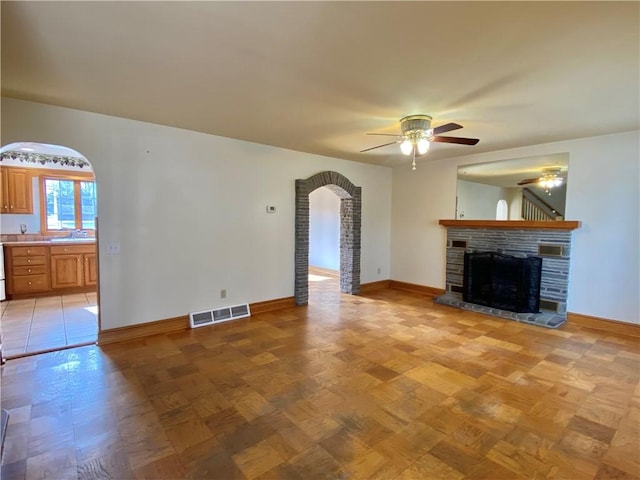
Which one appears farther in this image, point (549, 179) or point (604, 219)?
point (549, 179)

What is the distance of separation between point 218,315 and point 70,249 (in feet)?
11.2

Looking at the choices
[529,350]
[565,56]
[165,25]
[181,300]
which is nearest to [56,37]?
[165,25]

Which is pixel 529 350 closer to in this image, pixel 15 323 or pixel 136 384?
pixel 136 384

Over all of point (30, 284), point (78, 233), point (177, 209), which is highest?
point (177, 209)

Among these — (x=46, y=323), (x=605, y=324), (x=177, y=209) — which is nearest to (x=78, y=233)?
(x=46, y=323)

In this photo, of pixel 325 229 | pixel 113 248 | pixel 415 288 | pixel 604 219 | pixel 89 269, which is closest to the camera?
pixel 113 248

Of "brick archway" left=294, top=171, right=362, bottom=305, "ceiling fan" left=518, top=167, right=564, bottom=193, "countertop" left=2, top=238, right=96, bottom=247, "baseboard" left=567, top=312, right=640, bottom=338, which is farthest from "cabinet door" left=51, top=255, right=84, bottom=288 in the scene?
"baseboard" left=567, top=312, right=640, bottom=338

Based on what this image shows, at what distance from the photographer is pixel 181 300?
13.8 ft

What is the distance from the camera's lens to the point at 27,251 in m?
5.37

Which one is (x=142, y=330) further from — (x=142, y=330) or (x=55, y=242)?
(x=55, y=242)

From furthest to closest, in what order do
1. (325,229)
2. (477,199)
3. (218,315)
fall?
(325,229) < (477,199) < (218,315)

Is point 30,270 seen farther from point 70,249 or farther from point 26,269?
point 70,249

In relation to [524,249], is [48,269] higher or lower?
lower

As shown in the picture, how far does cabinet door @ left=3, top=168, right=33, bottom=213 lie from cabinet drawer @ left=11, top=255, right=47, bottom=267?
1.07 metres
